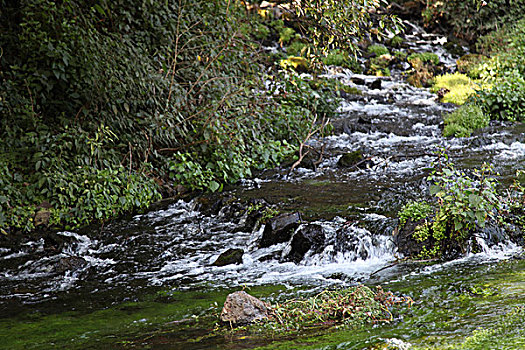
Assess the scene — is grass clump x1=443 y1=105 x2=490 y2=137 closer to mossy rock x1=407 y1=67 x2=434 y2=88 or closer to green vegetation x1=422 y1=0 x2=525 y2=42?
mossy rock x1=407 y1=67 x2=434 y2=88

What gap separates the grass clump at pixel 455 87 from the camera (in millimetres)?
14766

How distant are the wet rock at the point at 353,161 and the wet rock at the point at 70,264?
18.4ft

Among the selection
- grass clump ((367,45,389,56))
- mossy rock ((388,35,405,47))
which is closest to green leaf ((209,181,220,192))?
grass clump ((367,45,389,56))

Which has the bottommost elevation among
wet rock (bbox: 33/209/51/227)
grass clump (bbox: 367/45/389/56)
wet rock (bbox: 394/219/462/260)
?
wet rock (bbox: 394/219/462/260)

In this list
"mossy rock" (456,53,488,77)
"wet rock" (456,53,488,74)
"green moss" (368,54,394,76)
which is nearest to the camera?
"mossy rock" (456,53,488,77)

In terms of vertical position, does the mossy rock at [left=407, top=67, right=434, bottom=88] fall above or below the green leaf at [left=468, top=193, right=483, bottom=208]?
above

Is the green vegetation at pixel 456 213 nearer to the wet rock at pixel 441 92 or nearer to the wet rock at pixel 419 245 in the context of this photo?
the wet rock at pixel 419 245

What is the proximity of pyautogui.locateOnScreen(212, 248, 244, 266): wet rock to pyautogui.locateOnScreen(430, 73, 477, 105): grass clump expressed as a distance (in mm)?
10711

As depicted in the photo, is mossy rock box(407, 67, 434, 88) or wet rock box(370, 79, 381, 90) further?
mossy rock box(407, 67, 434, 88)

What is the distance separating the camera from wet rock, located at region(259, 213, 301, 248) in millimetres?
6141

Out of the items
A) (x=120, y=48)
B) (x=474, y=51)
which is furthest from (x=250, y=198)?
(x=474, y=51)

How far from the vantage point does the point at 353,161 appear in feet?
31.7

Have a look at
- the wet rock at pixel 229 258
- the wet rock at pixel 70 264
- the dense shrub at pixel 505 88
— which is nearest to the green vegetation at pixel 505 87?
the dense shrub at pixel 505 88

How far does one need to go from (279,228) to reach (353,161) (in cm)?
391
